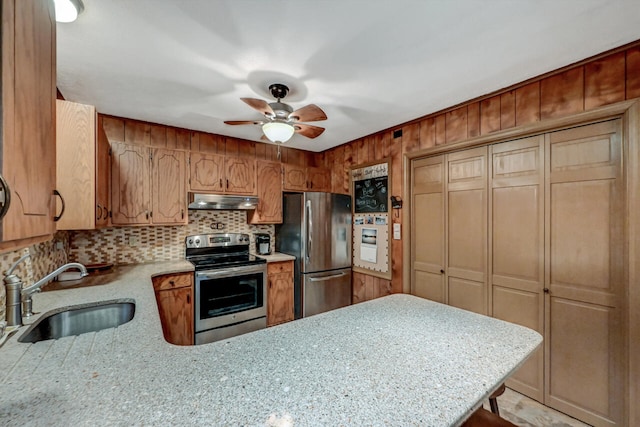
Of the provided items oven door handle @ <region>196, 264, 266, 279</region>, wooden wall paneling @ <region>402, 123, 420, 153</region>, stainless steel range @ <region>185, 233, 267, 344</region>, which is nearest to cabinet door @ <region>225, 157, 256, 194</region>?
stainless steel range @ <region>185, 233, 267, 344</region>

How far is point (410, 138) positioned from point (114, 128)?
3112 mm

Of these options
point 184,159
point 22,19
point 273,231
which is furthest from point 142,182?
point 22,19

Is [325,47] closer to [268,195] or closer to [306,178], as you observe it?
[268,195]

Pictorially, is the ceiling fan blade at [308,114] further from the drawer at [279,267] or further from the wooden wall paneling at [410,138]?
the drawer at [279,267]

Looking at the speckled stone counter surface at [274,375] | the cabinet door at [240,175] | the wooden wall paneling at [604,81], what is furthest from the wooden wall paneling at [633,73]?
the cabinet door at [240,175]

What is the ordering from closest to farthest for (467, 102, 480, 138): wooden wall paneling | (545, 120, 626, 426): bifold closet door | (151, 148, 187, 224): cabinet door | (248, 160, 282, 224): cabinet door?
(545, 120, 626, 426): bifold closet door, (467, 102, 480, 138): wooden wall paneling, (151, 148, 187, 224): cabinet door, (248, 160, 282, 224): cabinet door

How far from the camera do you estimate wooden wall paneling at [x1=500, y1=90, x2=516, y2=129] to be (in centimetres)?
212

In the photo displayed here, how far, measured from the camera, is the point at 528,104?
2.04 m

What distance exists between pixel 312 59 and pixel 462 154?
164 cm

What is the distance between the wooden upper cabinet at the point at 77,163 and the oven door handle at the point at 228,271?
103 centimetres

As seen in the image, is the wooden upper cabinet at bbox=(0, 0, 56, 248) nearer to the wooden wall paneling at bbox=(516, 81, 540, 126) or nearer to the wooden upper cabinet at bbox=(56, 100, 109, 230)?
the wooden upper cabinet at bbox=(56, 100, 109, 230)

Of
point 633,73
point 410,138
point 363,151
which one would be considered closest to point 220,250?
point 363,151

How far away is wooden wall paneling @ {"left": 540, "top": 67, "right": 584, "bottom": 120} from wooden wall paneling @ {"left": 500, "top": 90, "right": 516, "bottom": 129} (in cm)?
18

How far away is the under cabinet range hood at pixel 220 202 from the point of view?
2920 millimetres
